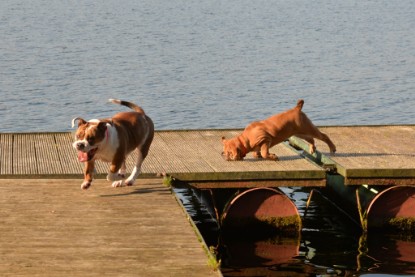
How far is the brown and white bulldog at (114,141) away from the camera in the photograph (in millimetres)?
12156

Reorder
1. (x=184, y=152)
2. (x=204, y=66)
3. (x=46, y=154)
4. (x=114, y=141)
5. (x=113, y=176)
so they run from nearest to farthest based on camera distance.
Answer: (x=114, y=141) < (x=113, y=176) < (x=46, y=154) < (x=184, y=152) < (x=204, y=66)

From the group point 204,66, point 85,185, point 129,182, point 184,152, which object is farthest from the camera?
point 204,66

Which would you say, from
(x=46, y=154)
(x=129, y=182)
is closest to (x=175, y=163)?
(x=129, y=182)

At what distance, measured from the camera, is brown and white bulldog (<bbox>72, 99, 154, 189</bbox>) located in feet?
39.9

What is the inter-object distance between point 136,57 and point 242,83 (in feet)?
26.3

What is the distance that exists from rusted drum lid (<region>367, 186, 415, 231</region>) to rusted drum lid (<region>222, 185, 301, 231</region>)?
1.16 metres

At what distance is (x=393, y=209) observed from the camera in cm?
1515

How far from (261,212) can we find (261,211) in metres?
0.02

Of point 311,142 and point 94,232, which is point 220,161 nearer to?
point 311,142

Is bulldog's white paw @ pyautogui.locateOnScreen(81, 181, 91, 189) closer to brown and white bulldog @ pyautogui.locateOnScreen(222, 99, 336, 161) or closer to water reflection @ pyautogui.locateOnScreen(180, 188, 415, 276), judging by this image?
water reflection @ pyautogui.locateOnScreen(180, 188, 415, 276)

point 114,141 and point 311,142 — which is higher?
point 114,141

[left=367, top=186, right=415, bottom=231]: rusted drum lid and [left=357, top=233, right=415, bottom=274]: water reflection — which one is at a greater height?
[left=367, top=186, right=415, bottom=231]: rusted drum lid

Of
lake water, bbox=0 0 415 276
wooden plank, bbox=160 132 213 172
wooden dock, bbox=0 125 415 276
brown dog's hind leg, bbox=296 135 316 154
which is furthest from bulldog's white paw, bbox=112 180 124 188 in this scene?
brown dog's hind leg, bbox=296 135 316 154

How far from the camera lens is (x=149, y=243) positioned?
36.2ft
